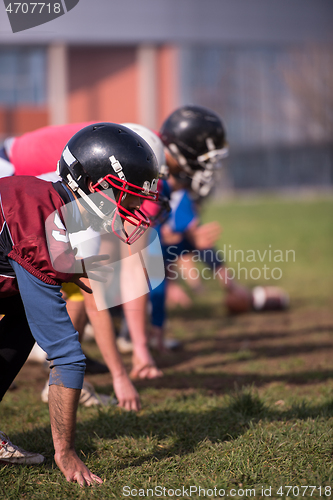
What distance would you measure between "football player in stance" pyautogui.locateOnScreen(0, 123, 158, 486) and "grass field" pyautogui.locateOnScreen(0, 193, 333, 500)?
9.1 inches

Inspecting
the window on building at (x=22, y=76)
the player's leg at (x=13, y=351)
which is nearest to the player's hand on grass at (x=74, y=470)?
the player's leg at (x=13, y=351)

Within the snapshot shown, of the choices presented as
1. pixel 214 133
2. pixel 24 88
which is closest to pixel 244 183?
pixel 24 88

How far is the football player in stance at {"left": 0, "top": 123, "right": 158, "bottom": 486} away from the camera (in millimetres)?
2309

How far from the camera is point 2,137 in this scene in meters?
30.1

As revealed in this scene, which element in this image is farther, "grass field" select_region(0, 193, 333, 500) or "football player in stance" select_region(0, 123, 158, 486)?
"grass field" select_region(0, 193, 333, 500)

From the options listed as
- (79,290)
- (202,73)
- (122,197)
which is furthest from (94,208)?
(202,73)

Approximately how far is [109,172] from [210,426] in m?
1.68

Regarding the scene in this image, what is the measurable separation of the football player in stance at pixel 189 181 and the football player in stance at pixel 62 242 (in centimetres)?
145

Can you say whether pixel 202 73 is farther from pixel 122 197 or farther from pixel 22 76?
pixel 122 197

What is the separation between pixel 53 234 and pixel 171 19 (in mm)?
36773

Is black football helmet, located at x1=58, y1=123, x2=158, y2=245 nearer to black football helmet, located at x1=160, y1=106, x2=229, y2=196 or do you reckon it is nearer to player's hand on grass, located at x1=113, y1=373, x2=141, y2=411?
player's hand on grass, located at x1=113, y1=373, x2=141, y2=411

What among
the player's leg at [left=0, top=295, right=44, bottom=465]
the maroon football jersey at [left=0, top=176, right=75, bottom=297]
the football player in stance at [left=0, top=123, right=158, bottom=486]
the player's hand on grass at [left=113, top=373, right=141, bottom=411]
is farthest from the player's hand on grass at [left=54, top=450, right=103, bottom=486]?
the player's hand on grass at [left=113, top=373, right=141, bottom=411]

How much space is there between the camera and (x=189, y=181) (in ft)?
15.5

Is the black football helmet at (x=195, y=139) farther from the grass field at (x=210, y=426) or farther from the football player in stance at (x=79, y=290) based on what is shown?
the grass field at (x=210, y=426)
